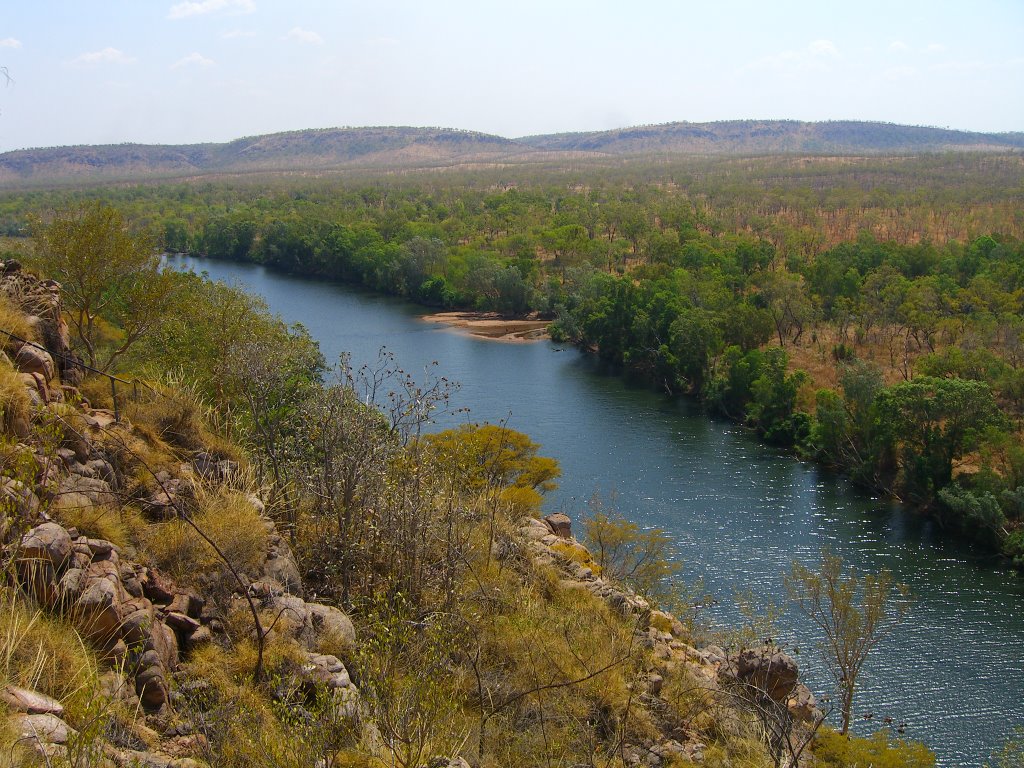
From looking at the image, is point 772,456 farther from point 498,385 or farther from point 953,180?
point 953,180

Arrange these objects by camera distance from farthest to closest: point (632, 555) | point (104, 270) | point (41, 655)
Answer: point (632, 555)
point (104, 270)
point (41, 655)

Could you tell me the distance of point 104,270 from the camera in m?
17.3

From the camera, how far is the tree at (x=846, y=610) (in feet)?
61.5

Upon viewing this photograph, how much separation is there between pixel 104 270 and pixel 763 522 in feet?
75.2

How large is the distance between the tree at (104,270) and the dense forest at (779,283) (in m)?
2.61

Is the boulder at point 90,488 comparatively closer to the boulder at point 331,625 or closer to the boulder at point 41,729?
the boulder at point 331,625

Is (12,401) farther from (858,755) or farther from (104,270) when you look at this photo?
(858,755)

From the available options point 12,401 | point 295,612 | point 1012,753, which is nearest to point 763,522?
point 1012,753

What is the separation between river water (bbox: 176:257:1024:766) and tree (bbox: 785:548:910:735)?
48 centimetres

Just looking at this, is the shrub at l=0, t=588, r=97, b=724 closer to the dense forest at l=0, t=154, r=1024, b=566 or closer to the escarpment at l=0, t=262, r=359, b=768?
the escarpment at l=0, t=262, r=359, b=768

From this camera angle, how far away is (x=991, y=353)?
1574 inches

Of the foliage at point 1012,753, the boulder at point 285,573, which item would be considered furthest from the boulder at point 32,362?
the foliage at point 1012,753

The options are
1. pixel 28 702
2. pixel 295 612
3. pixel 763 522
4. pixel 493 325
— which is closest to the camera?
pixel 28 702

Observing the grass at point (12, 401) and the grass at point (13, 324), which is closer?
the grass at point (12, 401)
